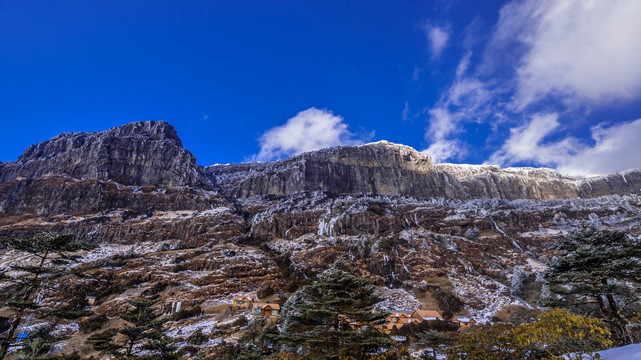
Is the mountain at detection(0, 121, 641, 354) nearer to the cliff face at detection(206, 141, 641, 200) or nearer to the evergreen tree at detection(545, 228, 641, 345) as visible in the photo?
the cliff face at detection(206, 141, 641, 200)

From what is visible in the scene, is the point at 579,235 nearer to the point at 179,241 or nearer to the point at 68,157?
the point at 179,241

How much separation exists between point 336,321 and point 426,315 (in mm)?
36952

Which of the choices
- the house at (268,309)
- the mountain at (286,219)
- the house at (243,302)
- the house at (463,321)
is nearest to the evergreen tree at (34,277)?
the mountain at (286,219)

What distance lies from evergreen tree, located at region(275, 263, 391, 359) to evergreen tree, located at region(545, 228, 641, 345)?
9.90 metres

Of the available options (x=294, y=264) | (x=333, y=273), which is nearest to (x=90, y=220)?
(x=294, y=264)

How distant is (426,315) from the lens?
43375 millimetres

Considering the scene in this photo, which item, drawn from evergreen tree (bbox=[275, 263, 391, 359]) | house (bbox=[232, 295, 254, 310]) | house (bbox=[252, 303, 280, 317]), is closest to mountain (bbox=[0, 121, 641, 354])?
house (bbox=[232, 295, 254, 310])

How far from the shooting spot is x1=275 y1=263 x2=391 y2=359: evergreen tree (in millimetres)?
12245

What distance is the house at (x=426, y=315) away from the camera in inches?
1665

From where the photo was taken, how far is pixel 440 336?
2353cm

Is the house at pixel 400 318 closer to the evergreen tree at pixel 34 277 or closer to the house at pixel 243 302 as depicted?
the house at pixel 243 302

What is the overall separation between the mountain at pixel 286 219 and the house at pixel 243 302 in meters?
2.22

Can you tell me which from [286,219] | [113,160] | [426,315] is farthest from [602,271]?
[113,160]

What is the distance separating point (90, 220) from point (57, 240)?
92.8 metres
